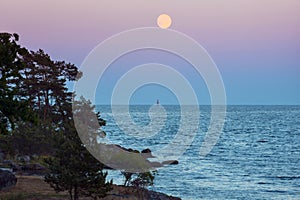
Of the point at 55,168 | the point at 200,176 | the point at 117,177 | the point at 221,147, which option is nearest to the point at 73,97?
the point at 117,177

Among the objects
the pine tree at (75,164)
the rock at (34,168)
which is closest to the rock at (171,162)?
the rock at (34,168)

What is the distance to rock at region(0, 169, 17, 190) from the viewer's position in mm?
29973

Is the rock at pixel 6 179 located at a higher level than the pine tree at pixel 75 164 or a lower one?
lower

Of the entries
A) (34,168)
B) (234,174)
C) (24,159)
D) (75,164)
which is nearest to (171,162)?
(234,174)

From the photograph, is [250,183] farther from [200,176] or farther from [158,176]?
[158,176]

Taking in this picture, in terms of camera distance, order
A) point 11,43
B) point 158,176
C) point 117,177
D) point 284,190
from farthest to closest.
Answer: point 158,176, point 117,177, point 284,190, point 11,43

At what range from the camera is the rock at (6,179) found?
29973mm

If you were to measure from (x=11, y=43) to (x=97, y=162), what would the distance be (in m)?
7.71

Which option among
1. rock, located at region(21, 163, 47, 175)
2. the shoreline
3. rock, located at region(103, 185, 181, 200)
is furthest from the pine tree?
rock, located at region(21, 163, 47, 175)

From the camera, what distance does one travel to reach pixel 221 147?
87812 mm

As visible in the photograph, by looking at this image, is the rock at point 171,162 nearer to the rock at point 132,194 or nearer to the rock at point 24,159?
the rock at point 24,159

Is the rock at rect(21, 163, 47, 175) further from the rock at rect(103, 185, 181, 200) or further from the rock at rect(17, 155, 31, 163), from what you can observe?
the rock at rect(103, 185, 181, 200)

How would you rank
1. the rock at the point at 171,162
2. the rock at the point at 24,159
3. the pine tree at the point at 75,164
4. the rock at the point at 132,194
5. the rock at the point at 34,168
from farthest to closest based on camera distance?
the rock at the point at 171,162 → the rock at the point at 24,159 → the rock at the point at 34,168 → the rock at the point at 132,194 → the pine tree at the point at 75,164

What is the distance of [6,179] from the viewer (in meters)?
30.4
